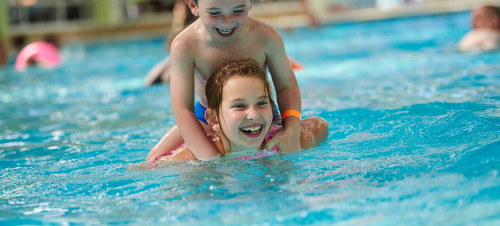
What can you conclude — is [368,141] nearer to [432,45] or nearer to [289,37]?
[432,45]

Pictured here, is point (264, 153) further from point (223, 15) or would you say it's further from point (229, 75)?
point (223, 15)

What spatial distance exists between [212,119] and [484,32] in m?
6.47

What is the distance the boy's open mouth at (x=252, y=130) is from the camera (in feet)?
10.5

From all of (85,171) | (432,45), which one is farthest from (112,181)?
(432,45)

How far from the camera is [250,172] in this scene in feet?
10.2

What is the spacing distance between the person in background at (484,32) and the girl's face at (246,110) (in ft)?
20.4

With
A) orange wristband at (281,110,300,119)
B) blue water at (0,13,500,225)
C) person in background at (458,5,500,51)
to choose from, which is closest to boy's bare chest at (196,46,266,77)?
orange wristband at (281,110,300,119)

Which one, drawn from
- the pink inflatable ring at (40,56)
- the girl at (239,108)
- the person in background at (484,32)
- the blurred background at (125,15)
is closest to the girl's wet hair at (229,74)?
the girl at (239,108)

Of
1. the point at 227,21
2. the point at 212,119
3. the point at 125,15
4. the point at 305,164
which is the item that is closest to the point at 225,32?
the point at 227,21

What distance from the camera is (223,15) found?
3.13 meters

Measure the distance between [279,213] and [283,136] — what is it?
1019 mm

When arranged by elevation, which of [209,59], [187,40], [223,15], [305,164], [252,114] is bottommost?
[305,164]

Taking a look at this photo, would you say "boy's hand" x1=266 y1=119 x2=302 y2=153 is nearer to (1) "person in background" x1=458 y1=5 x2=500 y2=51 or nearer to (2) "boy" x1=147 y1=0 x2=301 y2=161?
(2) "boy" x1=147 y1=0 x2=301 y2=161

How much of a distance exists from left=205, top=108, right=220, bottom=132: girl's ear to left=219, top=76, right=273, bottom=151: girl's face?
0.15m
